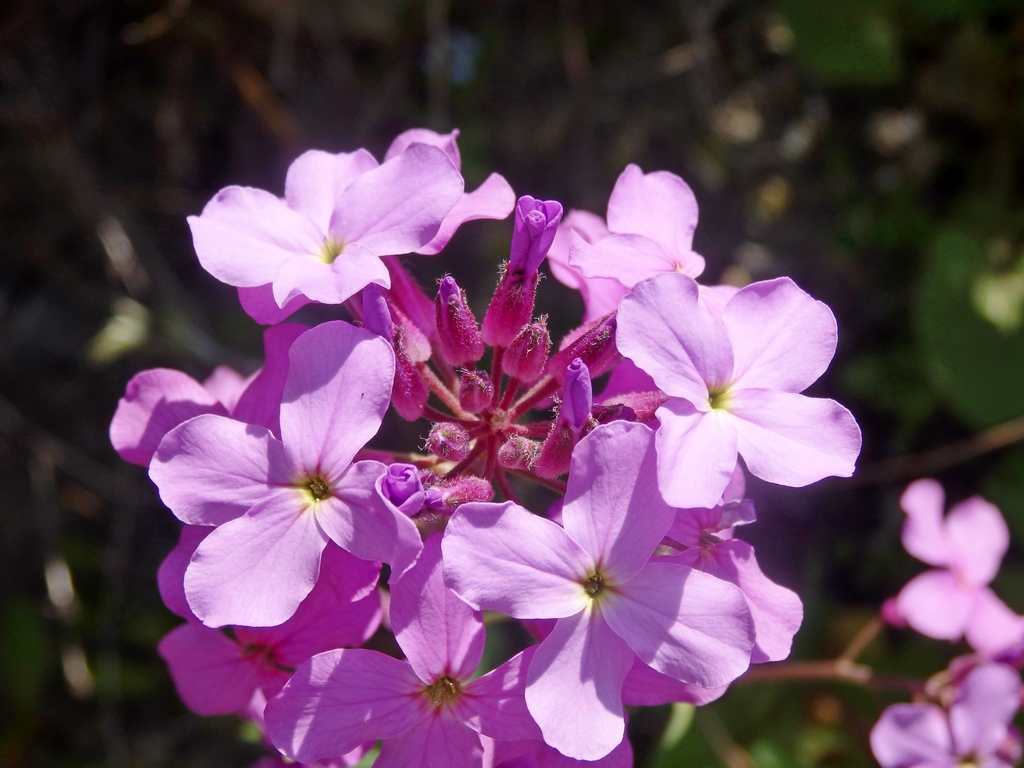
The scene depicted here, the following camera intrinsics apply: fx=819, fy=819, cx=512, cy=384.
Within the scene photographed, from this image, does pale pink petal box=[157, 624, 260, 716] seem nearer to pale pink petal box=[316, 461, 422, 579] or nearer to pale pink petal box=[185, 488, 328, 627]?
pale pink petal box=[185, 488, 328, 627]

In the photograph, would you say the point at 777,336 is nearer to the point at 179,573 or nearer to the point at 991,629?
the point at 179,573

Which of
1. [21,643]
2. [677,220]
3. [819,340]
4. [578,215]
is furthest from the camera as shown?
[21,643]

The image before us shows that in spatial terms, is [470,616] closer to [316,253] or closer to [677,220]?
[316,253]

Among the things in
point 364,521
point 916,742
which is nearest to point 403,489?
point 364,521

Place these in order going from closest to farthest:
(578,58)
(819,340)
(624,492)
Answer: (624,492) < (819,340) < (578,58)

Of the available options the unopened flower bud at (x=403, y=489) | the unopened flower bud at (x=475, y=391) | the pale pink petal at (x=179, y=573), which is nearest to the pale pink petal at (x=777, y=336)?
the unopened flower bud at (x=475, y=391)

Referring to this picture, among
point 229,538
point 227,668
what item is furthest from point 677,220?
point 227,668
